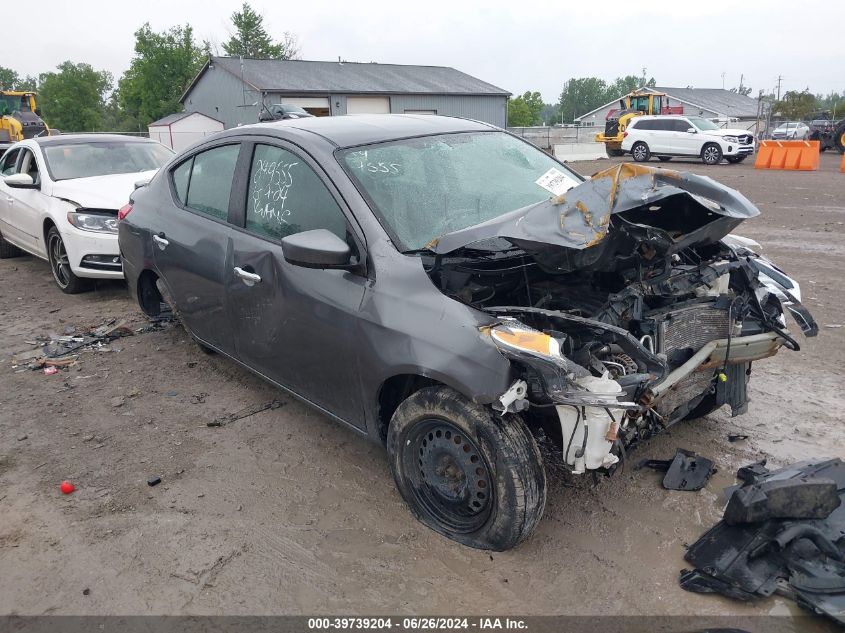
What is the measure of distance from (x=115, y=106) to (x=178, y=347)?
91.3 metres

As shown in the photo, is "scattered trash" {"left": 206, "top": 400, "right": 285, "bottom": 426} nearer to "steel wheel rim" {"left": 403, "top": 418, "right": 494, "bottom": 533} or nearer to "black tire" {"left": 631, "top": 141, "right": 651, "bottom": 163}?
"steel wheel rim" {"left": 403, "top": 418, "right": 494, "bottom": 533}

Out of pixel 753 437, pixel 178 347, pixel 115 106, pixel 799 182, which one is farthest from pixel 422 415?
pixel 115 106

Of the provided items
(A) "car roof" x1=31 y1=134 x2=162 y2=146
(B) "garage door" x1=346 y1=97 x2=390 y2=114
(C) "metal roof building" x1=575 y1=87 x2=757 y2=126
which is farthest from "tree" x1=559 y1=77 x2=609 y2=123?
(A) "car roof" x1=31 y1=134 x2=162 y2=146

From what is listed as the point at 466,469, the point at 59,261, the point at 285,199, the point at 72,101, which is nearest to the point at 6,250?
the point at 59,261

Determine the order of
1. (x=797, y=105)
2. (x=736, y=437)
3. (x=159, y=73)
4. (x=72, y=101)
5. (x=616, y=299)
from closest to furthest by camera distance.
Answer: (x=616, y=299), (x=736, y=437), (x=797, y=105), (x=159, y=73), (x=72, y=101)

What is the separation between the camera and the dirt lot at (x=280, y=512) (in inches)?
106

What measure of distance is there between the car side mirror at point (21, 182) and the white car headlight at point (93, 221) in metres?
0.95

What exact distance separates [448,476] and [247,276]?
1.66 m

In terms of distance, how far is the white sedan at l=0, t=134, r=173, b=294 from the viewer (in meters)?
6.76

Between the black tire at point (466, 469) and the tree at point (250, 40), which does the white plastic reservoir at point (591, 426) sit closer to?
the black tire at point (466, 469)

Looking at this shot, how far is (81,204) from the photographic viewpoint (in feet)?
22.3

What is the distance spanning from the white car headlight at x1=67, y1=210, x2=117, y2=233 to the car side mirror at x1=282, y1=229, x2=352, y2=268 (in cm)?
459

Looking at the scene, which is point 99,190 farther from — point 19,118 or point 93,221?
point 19,118

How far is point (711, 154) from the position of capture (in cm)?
2422
